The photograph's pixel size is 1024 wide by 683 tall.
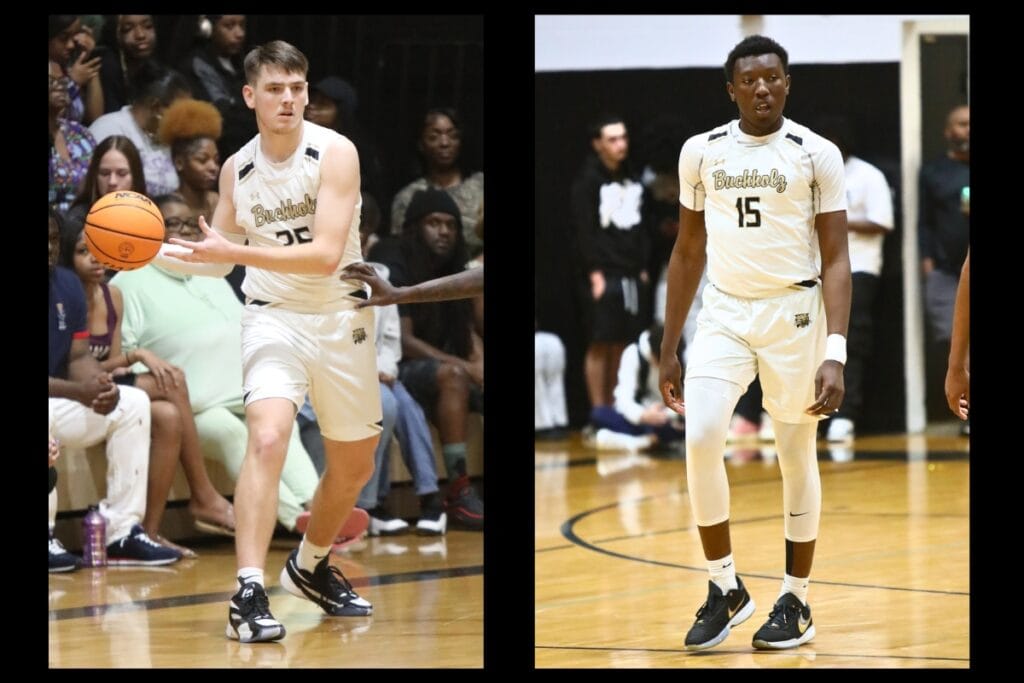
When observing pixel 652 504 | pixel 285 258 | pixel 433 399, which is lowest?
pixel 652 504

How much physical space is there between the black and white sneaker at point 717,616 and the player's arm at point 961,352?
93 cm

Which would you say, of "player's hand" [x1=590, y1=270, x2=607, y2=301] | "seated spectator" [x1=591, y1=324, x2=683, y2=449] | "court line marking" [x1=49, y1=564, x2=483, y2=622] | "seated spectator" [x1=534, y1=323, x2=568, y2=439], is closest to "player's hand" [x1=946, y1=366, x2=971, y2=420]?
"court line marking" [x1=49, y1=564, x2=483, y2=622]

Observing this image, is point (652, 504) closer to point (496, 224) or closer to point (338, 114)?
point (338, 114)

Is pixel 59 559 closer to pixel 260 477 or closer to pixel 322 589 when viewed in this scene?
pixel 322 589

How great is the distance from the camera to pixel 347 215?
514 cm

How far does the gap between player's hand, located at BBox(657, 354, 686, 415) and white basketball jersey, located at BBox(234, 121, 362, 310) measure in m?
1.13

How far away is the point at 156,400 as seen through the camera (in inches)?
272

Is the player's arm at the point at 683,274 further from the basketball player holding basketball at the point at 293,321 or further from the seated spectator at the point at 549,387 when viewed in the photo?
the seated spectator at the point at 549,387

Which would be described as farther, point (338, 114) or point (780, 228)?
point (338, 114)

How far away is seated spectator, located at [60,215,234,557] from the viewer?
6828 mm

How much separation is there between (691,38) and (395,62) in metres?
4.06

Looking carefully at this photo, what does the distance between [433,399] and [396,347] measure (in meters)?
0.31
